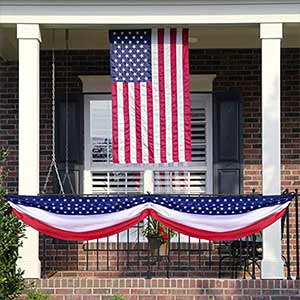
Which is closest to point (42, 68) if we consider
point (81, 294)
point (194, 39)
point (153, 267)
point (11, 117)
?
point (11, 117)

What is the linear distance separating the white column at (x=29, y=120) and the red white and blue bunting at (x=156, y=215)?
1.10 ft

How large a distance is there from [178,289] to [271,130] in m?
2.18

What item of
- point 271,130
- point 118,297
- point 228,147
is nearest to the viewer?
point 118,297

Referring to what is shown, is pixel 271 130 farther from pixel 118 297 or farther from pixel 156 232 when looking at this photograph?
pixel 118 297

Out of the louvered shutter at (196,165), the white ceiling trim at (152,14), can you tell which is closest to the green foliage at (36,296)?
the white ceiling trim at (152,14)

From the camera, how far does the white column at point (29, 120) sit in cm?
870

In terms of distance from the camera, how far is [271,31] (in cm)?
878

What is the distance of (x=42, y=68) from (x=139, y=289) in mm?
4341

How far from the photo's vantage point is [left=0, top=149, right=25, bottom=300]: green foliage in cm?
778

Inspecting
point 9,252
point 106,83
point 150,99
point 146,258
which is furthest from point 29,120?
point 146,258

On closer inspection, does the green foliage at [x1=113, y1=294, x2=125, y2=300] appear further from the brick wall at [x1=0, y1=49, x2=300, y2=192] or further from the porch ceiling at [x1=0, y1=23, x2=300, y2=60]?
the brick wall at [x1=0, y1=49, x2=300, y2=192]

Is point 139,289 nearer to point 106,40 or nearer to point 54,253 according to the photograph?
point 54,253

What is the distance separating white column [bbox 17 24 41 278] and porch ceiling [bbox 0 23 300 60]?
0.33 meters

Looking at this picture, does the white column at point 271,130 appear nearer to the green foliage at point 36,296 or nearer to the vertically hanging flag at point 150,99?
the vertically hanging flag at point 150,99
